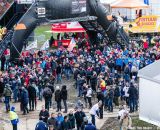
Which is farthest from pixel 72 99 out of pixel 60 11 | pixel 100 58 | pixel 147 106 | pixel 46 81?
pixel 147 106

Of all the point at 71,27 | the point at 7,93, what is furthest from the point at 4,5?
the point at 7,93

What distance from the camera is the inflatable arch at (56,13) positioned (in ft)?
107

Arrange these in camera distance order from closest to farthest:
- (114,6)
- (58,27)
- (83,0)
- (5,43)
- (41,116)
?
(41,116) → (5,43) → (83,0) → (58,27) → (114,6)

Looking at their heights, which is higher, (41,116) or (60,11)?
(60,11)

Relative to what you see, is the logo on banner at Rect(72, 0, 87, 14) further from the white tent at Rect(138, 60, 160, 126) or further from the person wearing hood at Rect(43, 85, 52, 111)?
the white tent at Rect(138, 60, 160, 126)

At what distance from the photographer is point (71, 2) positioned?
3453 cm

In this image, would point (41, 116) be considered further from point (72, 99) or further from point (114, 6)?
point (114, 6)

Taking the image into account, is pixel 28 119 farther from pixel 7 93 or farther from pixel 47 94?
pixel 7 93

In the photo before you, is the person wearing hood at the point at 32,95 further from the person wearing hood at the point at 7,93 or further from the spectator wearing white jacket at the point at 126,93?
the spectator wearing white jacket at the point at 126,93

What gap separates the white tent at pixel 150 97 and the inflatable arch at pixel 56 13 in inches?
709

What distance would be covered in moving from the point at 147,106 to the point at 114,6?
122ft

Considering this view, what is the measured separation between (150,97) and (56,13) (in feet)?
65.4

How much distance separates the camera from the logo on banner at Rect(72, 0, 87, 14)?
34834 mm

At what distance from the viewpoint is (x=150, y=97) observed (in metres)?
14.6
